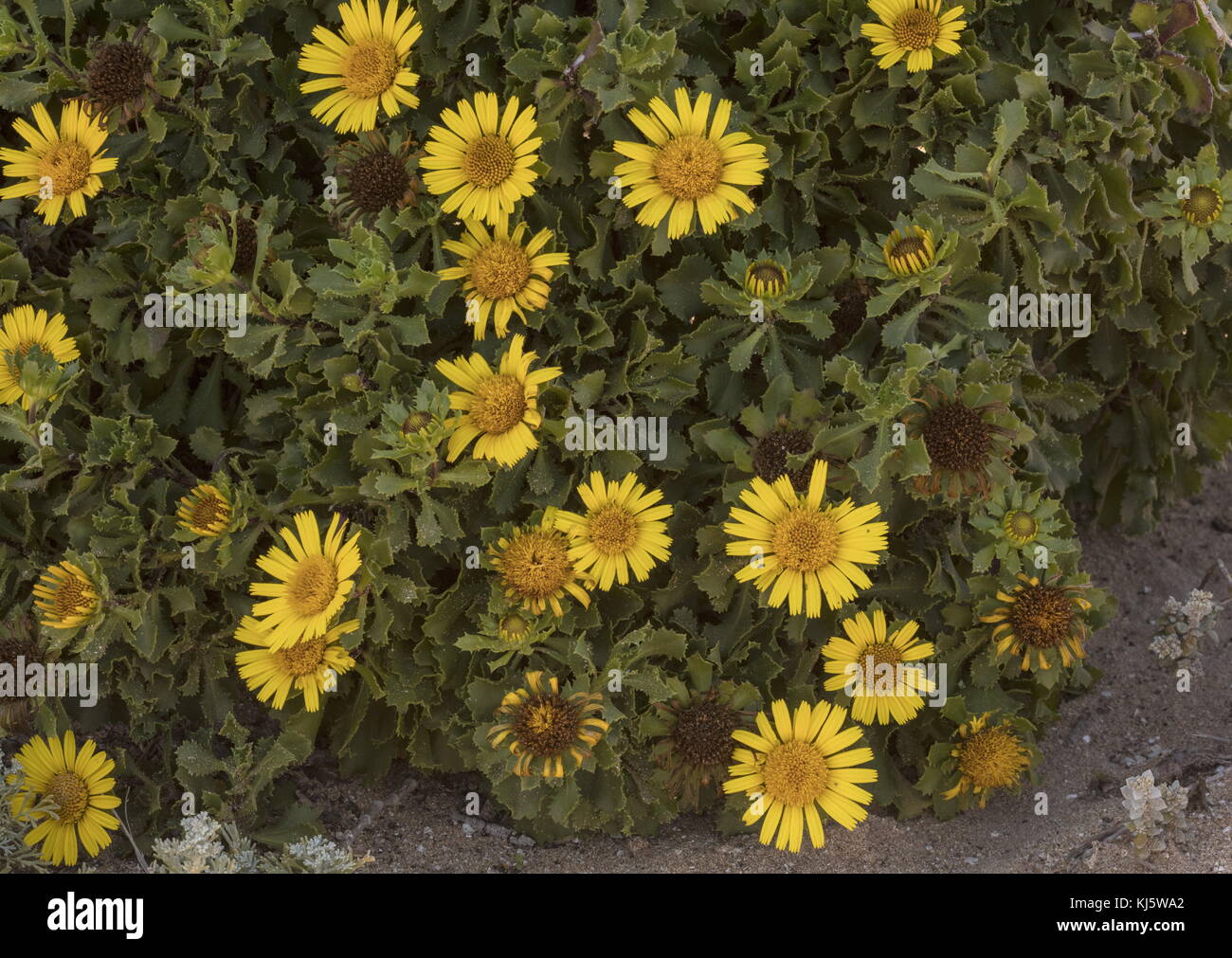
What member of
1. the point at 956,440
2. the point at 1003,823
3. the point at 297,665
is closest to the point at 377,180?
the point at 297,665

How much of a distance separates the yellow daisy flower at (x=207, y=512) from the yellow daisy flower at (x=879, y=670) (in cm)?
144

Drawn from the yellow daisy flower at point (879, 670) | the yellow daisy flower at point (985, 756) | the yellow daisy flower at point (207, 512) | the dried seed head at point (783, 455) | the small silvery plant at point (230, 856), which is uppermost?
the dried seed head at point (783, 455)

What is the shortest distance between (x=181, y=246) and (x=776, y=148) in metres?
1.45

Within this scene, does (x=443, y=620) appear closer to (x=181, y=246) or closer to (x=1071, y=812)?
(x=181, y=246)

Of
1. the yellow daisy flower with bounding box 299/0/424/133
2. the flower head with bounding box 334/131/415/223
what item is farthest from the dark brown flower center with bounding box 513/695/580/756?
the yellow daisy flower with bounding box 299/0/424/133

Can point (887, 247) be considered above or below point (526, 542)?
above

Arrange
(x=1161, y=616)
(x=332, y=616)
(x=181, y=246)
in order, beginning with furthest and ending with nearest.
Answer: (x=1161, y=616) < (x=181, y=246) < (x=332, y=616)

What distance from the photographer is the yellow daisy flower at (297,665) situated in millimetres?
3131

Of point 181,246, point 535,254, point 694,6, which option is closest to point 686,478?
point 535,254

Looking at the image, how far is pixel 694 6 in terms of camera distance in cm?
325

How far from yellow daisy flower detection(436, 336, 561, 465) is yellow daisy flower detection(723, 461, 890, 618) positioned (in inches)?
19.6

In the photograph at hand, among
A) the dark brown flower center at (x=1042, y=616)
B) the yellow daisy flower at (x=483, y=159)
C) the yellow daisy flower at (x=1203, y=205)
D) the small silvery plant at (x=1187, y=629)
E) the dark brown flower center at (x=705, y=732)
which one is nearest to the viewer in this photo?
the yellow daisy flower at (x=483, y=159)

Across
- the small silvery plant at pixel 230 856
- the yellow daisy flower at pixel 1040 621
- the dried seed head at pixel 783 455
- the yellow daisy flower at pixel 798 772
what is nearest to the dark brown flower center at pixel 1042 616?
the yellow daisy flower at pixel 1040 621

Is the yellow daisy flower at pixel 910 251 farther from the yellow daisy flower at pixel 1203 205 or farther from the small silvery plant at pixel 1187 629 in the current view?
the small silvery plant at pixel 1187 629
